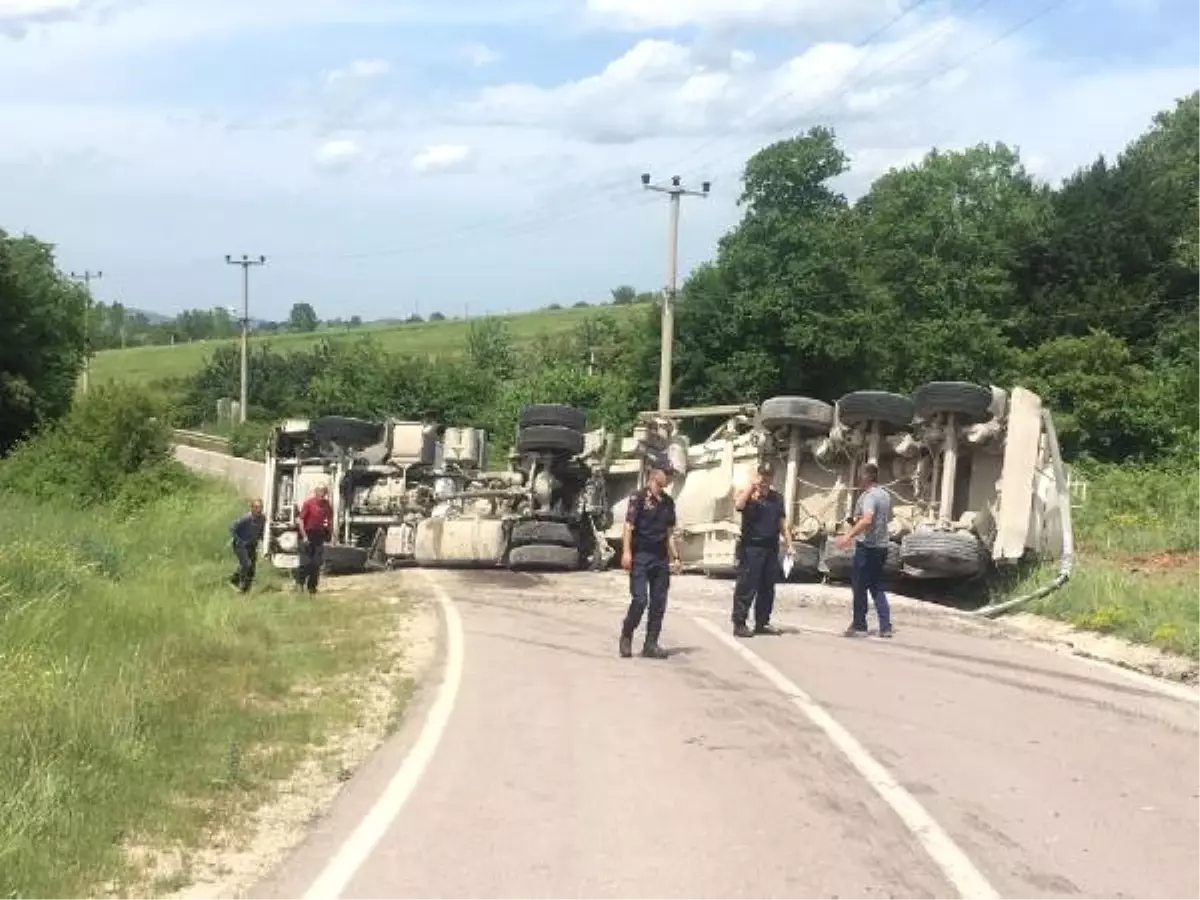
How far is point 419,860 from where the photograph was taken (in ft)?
20.7

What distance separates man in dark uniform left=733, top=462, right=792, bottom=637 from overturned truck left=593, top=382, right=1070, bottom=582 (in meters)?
4.09

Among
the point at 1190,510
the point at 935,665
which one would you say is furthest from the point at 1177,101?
the point at 935,665

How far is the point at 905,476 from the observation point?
19.2 m

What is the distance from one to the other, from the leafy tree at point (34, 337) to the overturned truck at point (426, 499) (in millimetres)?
32555

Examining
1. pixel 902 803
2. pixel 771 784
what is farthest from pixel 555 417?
pixel 902 803

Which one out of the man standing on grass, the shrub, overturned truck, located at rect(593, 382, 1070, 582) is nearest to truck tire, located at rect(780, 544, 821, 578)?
overturned truck, located at rect(593, 382, 1070, 582)

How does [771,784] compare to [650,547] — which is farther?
[650,547]

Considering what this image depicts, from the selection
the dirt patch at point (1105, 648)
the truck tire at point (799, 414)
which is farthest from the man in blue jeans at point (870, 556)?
the truck tire at point (799, 414)

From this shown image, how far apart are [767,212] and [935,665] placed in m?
47.3

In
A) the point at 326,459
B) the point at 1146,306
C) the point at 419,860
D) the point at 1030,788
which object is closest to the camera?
the point at 419,860

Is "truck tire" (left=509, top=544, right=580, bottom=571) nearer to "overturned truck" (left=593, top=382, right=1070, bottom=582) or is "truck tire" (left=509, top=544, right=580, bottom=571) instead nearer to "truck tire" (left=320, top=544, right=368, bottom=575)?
"overturned truck" (left=593, top=382, right=1070, bottom=582)

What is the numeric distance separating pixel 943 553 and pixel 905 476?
227 cm

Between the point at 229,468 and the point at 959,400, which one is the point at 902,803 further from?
the point at 229,468

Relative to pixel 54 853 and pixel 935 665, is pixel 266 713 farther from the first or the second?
pixel 935 665
